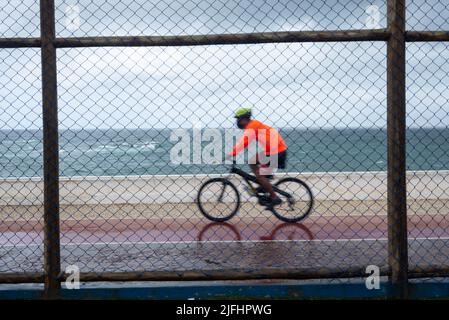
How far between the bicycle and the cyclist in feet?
0.40

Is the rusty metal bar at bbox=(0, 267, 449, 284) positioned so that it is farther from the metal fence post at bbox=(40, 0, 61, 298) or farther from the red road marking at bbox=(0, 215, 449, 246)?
the red road marking at bbox=(0, 215, 449, 246)

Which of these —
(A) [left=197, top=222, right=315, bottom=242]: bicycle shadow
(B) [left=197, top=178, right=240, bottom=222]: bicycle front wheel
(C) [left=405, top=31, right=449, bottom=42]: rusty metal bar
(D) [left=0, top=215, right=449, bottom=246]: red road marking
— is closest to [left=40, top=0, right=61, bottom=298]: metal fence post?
(C) [left=405, top=31, right=449, bottom=42]: rusty metal bar

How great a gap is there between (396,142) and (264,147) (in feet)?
18.3

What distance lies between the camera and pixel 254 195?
10.1 m

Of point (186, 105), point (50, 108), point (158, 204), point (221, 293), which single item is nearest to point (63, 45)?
point (50, 108)

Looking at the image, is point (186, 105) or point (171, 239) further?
point (171, 239)

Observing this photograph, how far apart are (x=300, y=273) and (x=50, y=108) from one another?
2147mm

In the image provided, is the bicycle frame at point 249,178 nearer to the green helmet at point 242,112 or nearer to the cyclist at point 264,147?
the cyclist at point 264,147

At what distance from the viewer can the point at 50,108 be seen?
4.32m

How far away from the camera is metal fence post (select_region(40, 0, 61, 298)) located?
425 cm
